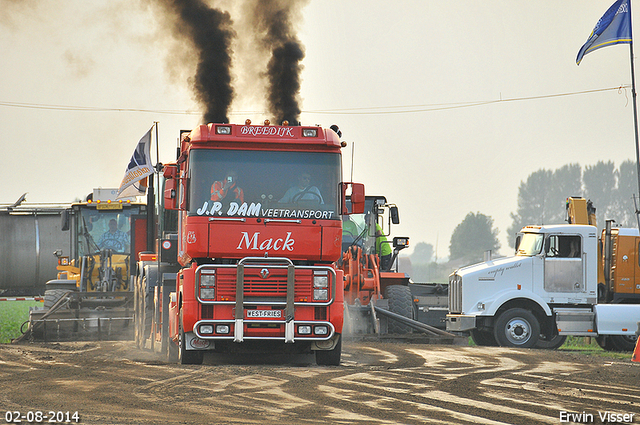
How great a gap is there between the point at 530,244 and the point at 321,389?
1080 centimetres

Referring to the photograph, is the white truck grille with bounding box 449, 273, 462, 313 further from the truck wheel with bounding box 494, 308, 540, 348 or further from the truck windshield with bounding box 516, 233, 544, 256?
the truck windshield with bounding box 516, 233, 544, 256

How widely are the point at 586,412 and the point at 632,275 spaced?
41.0ft

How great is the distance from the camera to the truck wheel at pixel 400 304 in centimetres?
2084

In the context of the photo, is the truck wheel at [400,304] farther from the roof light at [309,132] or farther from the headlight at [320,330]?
the roof light at [309,132]

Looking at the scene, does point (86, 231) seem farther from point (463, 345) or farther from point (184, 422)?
point (184, 422)

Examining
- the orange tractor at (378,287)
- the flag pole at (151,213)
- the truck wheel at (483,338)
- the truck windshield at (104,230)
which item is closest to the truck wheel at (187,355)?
the flag pole at (151,213)

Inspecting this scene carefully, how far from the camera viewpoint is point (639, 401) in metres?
9.78

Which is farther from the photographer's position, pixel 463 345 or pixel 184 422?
pixel 463 345

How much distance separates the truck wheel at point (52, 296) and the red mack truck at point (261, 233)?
9377mm

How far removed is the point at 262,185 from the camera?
12.3 metres

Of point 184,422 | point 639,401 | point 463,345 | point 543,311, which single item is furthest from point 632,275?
point 184,422

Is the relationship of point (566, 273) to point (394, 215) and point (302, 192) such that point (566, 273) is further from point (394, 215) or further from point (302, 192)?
point (302, 192)

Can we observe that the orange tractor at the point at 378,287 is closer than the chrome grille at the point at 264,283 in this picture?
No

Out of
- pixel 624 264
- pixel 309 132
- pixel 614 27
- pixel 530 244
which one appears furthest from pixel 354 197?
pixel 614 27
